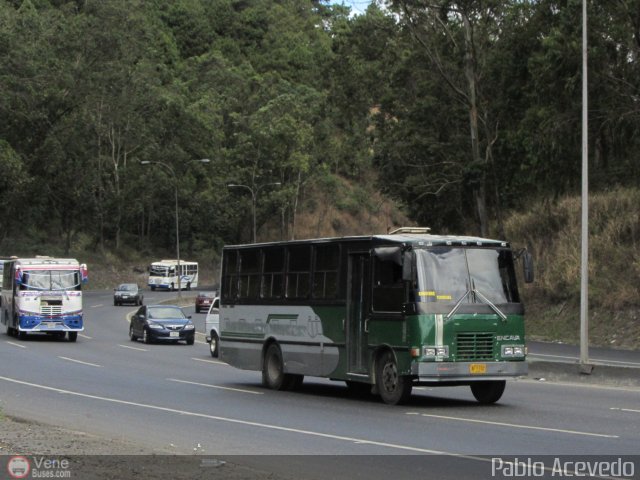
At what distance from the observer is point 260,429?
14672 mm

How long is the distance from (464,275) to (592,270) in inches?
1027

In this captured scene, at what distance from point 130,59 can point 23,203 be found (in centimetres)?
1614

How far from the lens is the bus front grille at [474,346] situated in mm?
17422

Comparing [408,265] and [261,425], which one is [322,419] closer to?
[261,425]

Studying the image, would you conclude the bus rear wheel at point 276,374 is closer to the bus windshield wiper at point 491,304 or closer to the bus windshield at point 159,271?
the bus windshield wiper at point 491,304

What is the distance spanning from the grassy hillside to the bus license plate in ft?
65.7

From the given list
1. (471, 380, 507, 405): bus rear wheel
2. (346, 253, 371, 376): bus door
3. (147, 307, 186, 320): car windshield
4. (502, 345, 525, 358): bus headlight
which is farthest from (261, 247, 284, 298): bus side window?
(147, 307, 186, 320): car windshield

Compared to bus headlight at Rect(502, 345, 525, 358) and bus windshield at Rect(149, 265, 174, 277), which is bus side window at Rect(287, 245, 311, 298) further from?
bus windshield at Rect(149, 265, 174, 277)

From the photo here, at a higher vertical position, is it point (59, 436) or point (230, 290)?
point (230, 290)

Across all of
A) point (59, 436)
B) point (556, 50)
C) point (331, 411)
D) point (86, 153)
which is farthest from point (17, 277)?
point (86, 153)

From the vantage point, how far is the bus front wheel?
17.6 m

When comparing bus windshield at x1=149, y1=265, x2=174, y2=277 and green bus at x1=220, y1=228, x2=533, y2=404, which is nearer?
green bus at x1=220, y1=228, x2=533, y2=404

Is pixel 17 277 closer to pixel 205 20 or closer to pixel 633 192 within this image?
pixel 633 192

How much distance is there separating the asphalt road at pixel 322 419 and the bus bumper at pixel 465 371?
54 cm
